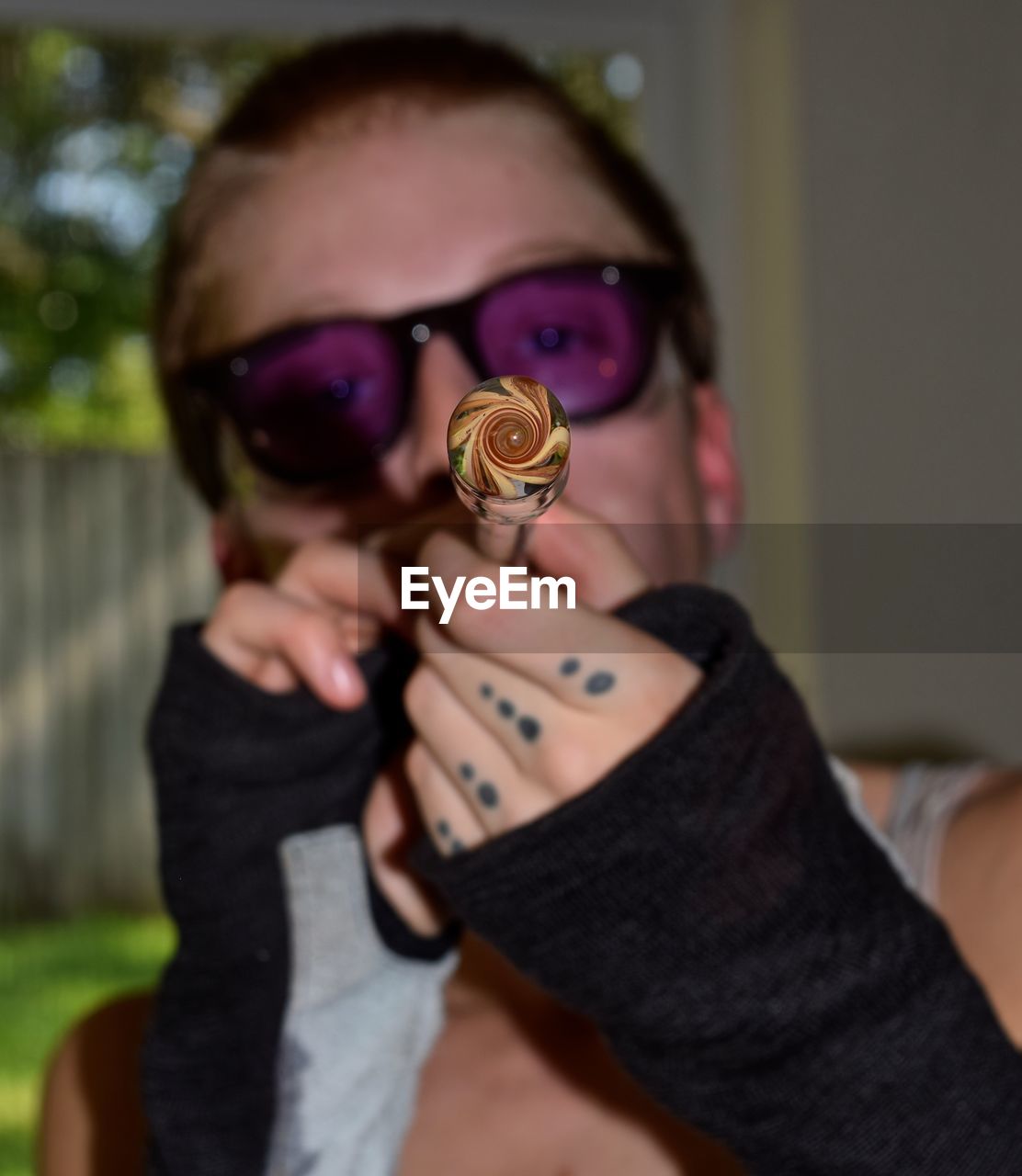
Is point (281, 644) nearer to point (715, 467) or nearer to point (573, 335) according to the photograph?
point (573, 335)

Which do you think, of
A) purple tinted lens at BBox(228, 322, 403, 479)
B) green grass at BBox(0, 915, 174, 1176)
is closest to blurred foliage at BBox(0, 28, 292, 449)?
green grass at BBox(0, 915, 174, 1176)

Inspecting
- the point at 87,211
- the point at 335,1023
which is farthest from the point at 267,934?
the point at 87,211

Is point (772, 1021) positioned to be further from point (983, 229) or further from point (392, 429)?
point (983, 229)

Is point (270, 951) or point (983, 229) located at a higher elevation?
point (983, 229)

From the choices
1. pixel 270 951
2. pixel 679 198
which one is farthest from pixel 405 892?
pixel 679 198

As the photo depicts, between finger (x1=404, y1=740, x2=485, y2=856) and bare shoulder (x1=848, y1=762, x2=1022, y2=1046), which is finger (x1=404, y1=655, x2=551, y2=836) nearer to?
finger (x1=404, y1=740, x2=485, y2=856)

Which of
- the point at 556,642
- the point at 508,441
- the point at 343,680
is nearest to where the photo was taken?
the point at 508,441
